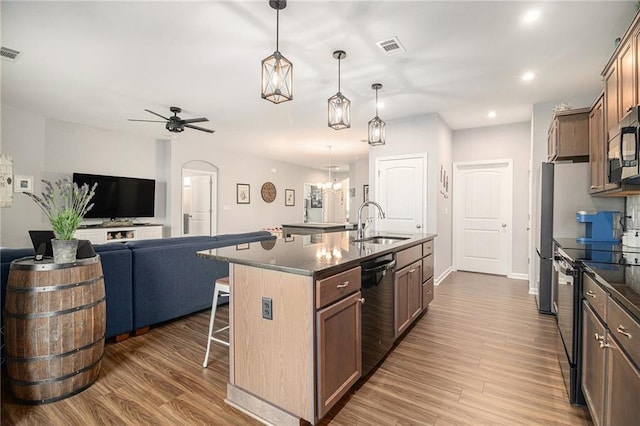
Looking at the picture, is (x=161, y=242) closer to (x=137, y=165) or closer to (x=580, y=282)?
(x=580, y=282)

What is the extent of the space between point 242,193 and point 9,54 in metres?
5.45

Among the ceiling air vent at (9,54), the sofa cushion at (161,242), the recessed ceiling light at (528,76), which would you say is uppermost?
the recessed ceiling light at (528,76)

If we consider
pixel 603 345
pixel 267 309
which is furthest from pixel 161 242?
pixel 603 345

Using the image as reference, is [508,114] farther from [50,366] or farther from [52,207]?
[50,366]

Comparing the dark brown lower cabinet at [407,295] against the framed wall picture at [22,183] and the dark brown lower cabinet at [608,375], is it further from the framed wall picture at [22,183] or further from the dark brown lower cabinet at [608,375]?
the framed wall picture at [22,183]

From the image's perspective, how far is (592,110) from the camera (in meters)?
3.01

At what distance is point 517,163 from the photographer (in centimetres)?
533

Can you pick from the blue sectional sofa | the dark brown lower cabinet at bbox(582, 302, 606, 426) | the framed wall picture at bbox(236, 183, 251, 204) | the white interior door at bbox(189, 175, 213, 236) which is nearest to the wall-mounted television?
the white interior door at bbox(189, 175, 213, 236)

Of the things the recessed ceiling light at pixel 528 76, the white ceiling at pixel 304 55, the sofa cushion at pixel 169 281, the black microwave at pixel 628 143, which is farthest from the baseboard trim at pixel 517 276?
the sofa cushion at pixel 169 281

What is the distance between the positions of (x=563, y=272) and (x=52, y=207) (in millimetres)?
3588

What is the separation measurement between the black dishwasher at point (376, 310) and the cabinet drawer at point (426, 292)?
95 cm

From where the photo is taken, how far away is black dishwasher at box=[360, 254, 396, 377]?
2.06 meters

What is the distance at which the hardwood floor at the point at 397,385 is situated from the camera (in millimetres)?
1805

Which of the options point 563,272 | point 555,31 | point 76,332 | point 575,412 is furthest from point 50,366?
point 555,31
